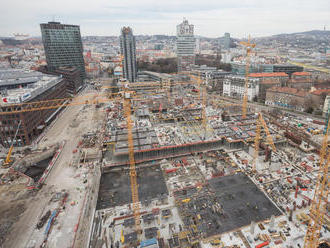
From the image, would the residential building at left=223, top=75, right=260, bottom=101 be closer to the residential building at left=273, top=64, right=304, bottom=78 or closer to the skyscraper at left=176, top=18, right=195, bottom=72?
the skyscraper at left=176, top=18, right=195, bottom=72

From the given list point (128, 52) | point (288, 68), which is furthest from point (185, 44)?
point (288, 68)

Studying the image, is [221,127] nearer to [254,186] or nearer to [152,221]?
[254,186]

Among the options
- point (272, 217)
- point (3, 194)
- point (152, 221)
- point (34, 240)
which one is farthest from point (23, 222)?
point (272, 217)

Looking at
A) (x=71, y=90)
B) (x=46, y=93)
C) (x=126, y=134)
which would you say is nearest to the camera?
(x=126, y=134)

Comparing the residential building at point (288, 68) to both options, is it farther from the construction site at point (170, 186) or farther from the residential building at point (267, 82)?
the construction site at point (170, 186)

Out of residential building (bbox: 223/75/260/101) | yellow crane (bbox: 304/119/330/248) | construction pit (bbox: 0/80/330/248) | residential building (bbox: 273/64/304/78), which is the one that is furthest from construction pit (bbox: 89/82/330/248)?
residential building (bbox: 273/64/304/78)

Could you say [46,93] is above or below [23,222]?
above

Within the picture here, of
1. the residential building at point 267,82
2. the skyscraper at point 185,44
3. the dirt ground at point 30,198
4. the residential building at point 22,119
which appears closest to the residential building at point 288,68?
the residential building at point 267,82

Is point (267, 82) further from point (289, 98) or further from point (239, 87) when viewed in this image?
point (289, 98)
